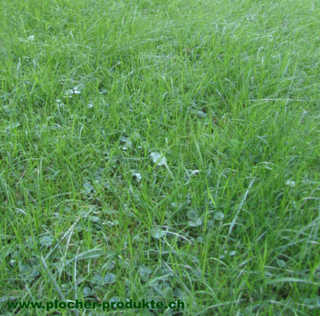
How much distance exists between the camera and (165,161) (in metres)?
2.07

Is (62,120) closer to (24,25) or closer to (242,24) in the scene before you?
(24,25)

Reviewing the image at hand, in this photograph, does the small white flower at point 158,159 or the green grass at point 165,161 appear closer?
the green grass at point 165,161

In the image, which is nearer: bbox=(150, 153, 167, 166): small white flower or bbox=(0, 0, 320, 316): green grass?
bbox=(0, 0, 320, 316): green grass

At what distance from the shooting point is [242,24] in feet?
10.9

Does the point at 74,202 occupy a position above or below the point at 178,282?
above

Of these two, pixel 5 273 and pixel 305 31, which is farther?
pixel 305 31

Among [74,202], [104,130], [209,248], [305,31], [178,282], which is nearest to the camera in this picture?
[178,282]

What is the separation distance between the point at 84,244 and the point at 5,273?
1.17ft

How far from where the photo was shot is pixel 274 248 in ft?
5.33

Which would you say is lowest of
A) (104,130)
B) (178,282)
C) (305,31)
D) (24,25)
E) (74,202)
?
(178,282)

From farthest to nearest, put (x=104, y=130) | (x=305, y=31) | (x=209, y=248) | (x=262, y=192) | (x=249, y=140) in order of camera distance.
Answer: (x=305, y=31), (x=104, y=130), (x=249, y=140), (x=262, y=192), (x=209, y=248)

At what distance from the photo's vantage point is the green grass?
1.57 m

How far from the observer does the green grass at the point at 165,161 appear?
5.16 feet

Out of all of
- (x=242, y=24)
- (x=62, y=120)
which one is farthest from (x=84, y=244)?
(x=242, y=24)
